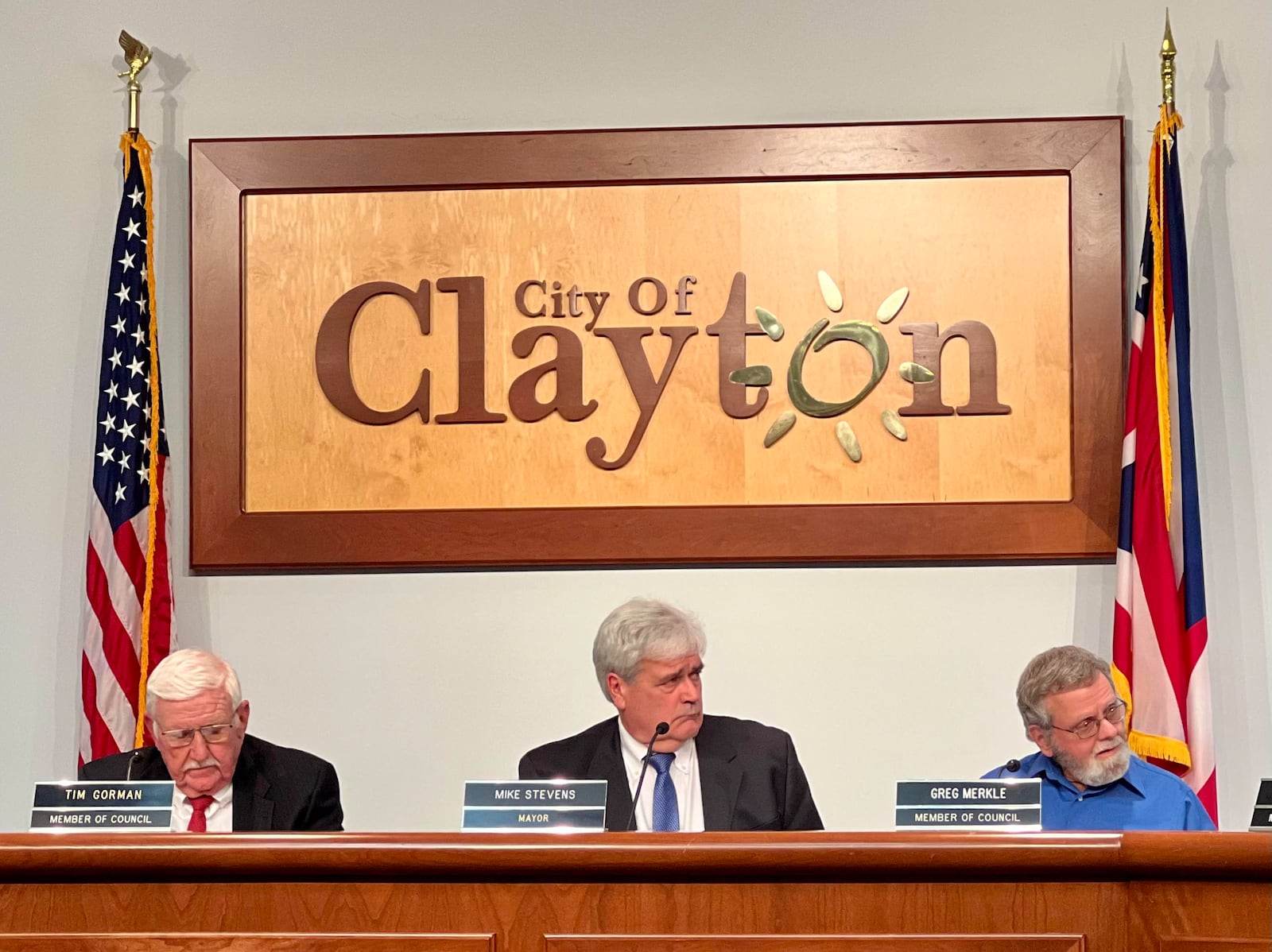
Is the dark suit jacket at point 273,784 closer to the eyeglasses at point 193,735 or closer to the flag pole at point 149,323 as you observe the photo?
the eyeglasses at point 193,735

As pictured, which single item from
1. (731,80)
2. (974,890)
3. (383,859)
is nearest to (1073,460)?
(731,80)

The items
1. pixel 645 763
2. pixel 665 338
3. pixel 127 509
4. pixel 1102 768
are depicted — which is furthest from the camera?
pixel 665 338

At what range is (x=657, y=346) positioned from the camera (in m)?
3.89

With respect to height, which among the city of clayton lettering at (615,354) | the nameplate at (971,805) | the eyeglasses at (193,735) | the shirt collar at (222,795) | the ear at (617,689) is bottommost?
the shirt collar at (222,795)

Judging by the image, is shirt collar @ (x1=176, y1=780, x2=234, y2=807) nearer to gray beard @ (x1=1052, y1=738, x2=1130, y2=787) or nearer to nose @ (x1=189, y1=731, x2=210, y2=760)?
nose @ (x1=189, y1=731, x2=210, y2=760)

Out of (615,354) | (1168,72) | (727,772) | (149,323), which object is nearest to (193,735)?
(727,772)

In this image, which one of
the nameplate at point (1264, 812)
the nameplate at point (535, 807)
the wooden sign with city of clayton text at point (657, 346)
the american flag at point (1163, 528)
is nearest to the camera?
the nameplate at point (535, 807)

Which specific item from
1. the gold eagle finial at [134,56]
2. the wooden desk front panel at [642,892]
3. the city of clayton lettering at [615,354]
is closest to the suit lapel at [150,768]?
the wooden desk front panel at [642,892]

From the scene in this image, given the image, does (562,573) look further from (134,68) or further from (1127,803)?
(134,68)

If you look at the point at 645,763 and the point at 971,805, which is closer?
the point at 971,805

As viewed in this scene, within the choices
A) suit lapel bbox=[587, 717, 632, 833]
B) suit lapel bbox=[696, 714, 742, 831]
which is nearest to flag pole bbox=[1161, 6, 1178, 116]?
suit lapel bbox=[696, 714, 742, 831]

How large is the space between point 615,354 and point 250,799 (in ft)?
5.16

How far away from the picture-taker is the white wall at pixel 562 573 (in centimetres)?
378

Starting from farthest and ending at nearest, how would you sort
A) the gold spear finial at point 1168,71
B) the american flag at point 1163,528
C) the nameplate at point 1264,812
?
the gold spear finial at point 1168,71, the american flag at point 1163,528, the nameplate at point 1264,812
